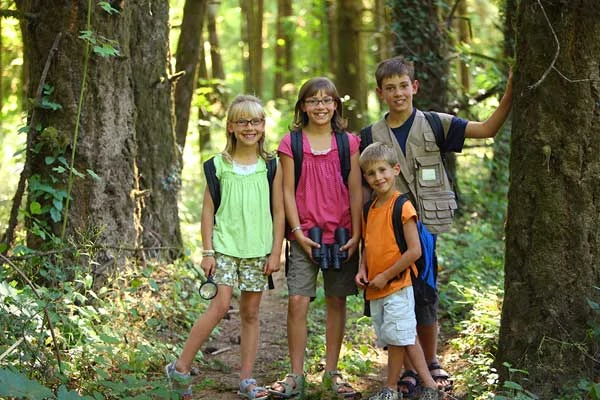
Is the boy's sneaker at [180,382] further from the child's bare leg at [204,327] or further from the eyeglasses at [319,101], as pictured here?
the eyeglasses at [319,101]

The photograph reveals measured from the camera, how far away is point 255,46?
2214 cm

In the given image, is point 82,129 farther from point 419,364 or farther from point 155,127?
point 419,364

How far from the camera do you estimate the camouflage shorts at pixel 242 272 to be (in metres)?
5.29

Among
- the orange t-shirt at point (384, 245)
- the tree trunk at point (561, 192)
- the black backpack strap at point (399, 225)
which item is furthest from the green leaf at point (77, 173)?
the tree trunk at point (561, 192)

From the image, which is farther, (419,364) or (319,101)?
(319,101)

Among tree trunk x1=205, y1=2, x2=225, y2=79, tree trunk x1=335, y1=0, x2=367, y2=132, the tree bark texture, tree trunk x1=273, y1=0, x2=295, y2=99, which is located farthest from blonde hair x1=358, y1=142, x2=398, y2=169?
tree trunk x1=273, y1=0, x2=295, y2=99

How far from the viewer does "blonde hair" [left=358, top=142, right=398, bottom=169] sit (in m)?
5.04

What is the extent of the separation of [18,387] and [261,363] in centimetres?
346

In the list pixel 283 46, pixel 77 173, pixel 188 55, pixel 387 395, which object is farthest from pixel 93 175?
pixel 283 46

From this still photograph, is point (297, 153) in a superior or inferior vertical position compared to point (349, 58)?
inferior

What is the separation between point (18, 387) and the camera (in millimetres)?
3236

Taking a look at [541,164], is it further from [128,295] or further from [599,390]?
[128,295]

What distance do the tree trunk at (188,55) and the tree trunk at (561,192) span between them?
611 cm

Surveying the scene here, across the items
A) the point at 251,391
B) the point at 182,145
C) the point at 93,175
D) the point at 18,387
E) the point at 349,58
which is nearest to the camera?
the point at 18,387
